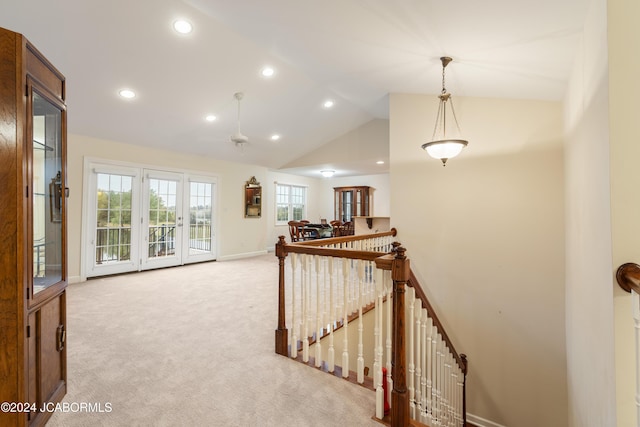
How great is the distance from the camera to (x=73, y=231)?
455 centimetres

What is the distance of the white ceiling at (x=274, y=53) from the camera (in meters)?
2.16

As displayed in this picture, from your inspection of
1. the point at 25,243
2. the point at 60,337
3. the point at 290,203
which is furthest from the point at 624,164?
the point at 290,203

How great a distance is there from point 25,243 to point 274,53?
3479 mm

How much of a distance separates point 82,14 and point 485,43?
12.2 ft

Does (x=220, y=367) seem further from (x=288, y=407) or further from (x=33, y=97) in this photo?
(x=33, y=97)

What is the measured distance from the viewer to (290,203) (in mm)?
9391

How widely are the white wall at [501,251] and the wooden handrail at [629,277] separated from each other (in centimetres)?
221

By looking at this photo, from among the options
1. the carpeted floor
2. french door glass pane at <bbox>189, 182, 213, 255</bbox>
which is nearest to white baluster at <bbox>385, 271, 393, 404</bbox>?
the carpeted floor

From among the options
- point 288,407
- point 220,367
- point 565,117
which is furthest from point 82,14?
point 565,117

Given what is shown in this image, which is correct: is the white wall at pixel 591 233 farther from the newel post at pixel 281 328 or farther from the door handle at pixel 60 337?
the door handle at pixel 60 337

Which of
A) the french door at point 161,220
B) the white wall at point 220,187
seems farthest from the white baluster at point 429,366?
the white wall at point 220,187

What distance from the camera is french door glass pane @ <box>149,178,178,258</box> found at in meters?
5.52

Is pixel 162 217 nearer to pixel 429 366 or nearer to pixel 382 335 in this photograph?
pixel 382 335

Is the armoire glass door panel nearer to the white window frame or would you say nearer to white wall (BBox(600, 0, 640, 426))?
white wall (BBox(600, 0, 640, 426))
